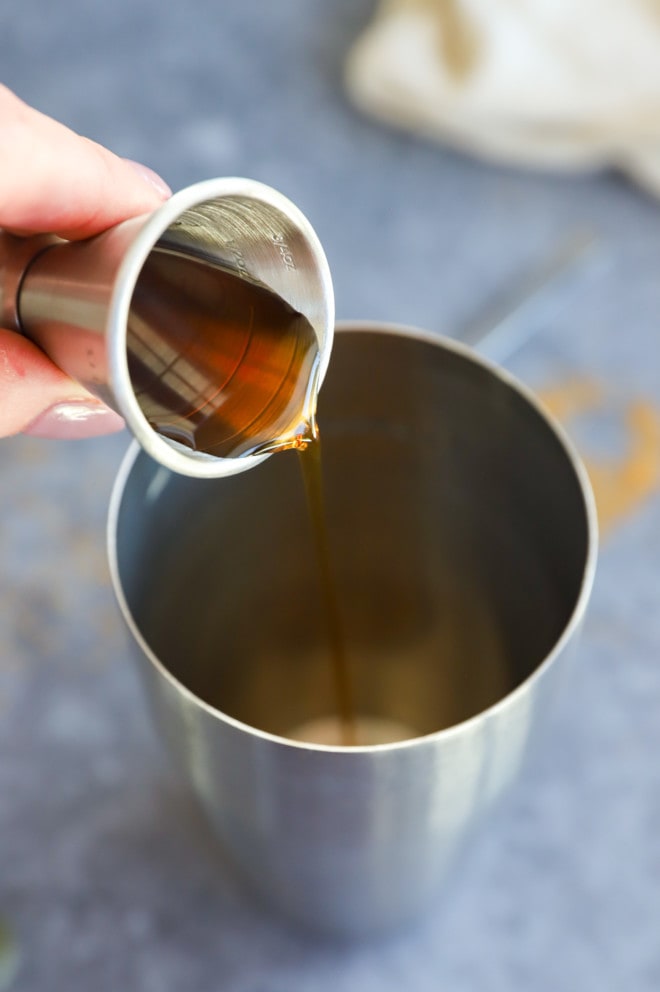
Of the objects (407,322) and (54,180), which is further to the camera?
(407,322)

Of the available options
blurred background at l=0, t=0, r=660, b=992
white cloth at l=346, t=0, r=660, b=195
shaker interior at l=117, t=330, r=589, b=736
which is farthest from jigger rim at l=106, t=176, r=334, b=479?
white cloth at l=346, t=0, r=660, b=195

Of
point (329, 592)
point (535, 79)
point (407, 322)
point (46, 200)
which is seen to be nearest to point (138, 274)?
point (46, 200)

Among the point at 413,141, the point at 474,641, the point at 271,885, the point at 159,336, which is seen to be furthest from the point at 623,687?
the point at 413,141

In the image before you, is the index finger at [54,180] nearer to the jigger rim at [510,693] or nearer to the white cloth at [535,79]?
the jigger rim at [510,693]

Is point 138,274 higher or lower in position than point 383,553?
higher

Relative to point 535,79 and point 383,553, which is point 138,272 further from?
point 535,79

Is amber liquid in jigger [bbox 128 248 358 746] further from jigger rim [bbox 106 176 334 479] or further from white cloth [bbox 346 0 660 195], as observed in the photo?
white cloth [bbox 346 0 660 195]
